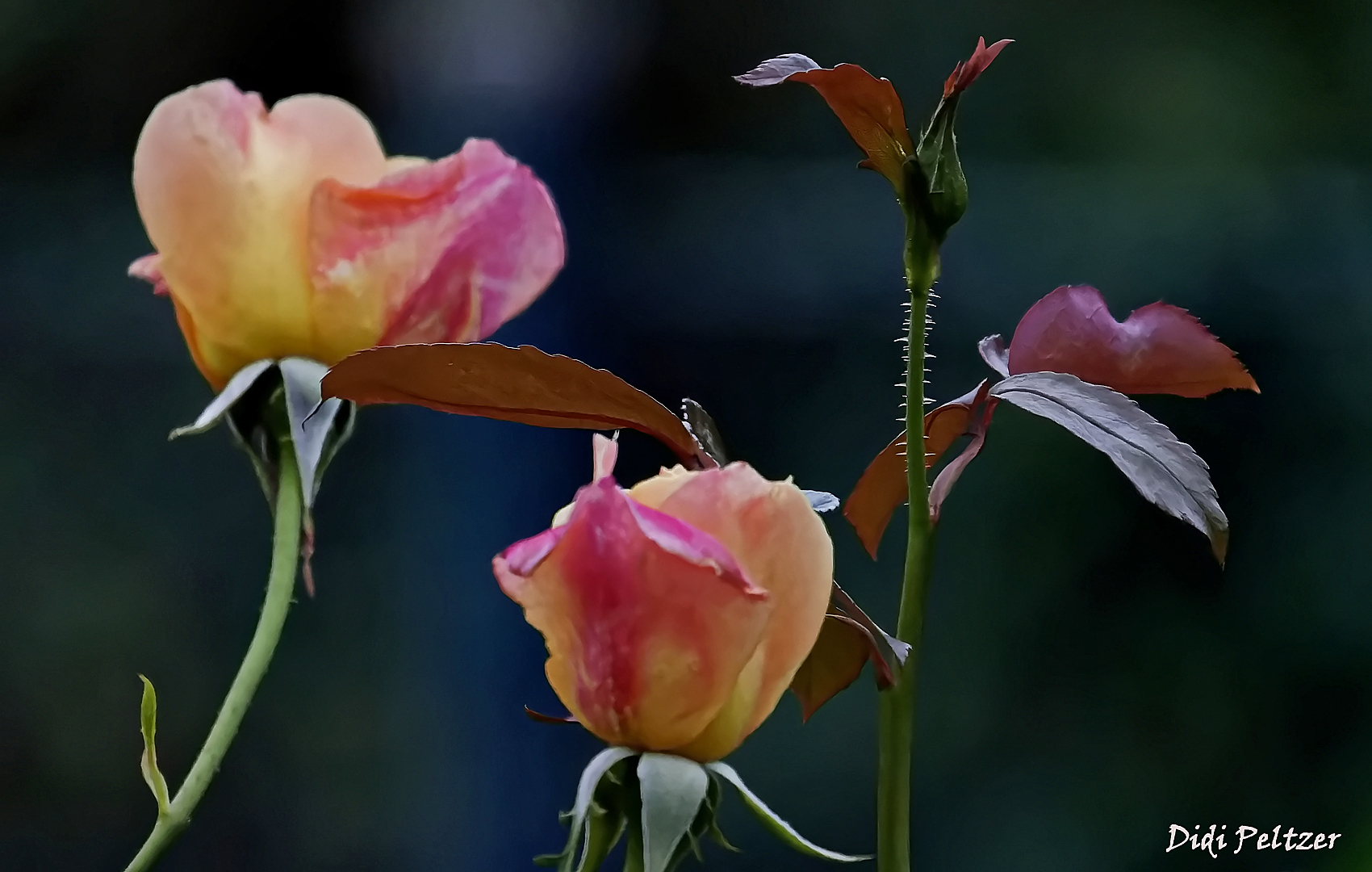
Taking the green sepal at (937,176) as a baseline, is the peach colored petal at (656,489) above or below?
below

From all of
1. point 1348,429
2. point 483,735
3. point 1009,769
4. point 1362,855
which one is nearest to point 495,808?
point 483,735

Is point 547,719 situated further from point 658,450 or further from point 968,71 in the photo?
point 658,450

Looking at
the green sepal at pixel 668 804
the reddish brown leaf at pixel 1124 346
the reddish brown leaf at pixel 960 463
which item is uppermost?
the reddish brown leaf at pixel 1124 346

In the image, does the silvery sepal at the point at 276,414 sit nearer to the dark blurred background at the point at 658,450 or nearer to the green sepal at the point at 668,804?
the green sepal at the point at 668,804

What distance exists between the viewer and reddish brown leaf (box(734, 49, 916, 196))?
0.13 metres

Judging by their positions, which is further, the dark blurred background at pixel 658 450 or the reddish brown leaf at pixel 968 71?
the dark blurred background at pixel 658 450

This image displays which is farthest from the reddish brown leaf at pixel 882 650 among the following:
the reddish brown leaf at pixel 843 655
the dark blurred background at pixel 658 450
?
the dark blurred background at pixel 658 450

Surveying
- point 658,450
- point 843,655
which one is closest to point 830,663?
point 843,655

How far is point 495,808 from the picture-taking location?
0.81 m

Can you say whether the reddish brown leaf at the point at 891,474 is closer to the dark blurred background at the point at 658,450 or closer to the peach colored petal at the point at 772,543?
the peach colored petal at the point at 772,543

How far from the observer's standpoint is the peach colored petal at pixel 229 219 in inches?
5.9

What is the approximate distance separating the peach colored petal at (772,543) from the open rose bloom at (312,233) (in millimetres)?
45

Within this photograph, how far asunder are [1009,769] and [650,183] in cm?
48

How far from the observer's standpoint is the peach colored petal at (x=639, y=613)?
0.12m
